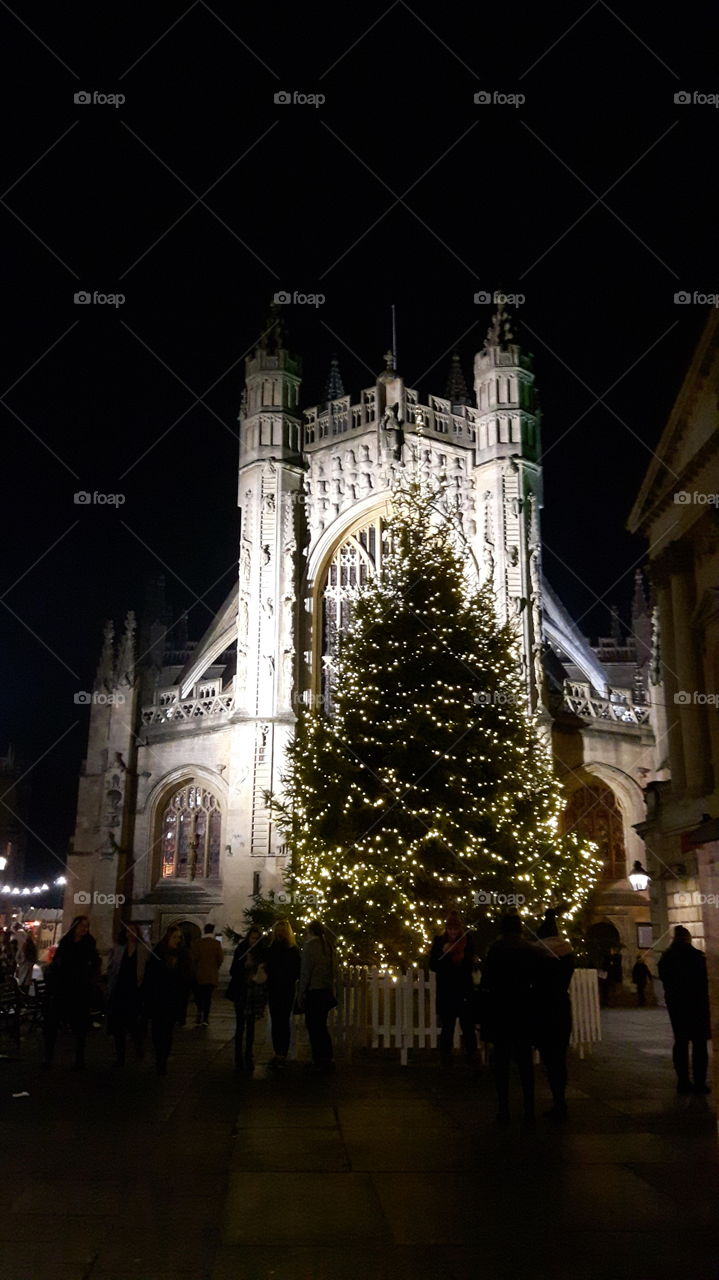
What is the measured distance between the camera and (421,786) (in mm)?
18578

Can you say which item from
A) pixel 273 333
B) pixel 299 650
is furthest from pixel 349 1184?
pixel 273 333

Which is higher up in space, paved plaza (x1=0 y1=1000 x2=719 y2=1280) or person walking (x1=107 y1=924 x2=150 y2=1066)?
person walking (x1=107 y1=924 x2=150 y2=1066)

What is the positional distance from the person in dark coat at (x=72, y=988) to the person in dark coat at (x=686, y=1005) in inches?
231

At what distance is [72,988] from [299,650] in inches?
846

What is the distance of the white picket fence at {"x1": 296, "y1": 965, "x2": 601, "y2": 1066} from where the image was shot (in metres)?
12.6

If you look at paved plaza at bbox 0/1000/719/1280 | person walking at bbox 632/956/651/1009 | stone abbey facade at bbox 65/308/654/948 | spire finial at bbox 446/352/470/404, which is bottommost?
paved plaza at bbox 0/1000/719/1280

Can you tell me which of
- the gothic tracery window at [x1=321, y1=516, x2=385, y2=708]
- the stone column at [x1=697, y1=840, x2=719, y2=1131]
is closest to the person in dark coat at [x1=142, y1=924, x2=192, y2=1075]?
the stone column at [x1=697, y1=840, x2=719, y2=1131]

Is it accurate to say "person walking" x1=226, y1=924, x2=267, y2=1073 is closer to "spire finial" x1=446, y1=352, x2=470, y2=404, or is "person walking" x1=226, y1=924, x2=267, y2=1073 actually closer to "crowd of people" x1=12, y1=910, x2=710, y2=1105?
"crowd of people" x1=12, y1=910, x2=710, y2=1105

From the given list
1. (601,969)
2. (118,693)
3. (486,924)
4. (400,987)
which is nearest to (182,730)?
(118,693)

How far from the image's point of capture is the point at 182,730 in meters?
34.4

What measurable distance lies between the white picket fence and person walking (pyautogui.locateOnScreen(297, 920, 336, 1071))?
1037 millimetres

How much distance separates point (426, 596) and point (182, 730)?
52.2 ft

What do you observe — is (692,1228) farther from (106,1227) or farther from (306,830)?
(306,830)

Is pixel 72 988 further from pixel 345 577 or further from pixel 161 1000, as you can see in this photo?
pixel 345 577
